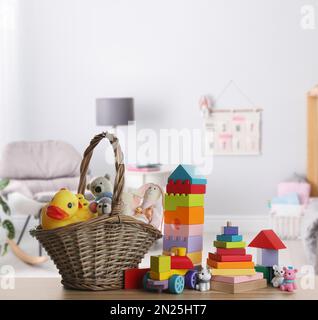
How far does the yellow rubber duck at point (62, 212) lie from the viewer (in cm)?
138

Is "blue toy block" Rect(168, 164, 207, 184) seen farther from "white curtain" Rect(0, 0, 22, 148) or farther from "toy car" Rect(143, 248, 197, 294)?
"white curtain" Rect(0, 0, 22, 148)

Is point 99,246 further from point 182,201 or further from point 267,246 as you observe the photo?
point 267,246

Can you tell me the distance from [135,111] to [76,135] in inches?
22.2

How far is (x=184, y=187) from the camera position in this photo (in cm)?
146

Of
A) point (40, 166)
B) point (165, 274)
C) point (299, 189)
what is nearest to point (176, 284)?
point (165, 274)

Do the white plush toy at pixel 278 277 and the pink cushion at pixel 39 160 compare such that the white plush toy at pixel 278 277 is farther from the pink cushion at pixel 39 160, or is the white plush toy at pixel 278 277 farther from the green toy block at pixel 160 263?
the pink cushion at pixel 39 160

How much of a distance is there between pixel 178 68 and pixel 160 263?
438cm

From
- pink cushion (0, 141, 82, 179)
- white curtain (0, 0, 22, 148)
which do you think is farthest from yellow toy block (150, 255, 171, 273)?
white curtain (0, 0, 22, 148)

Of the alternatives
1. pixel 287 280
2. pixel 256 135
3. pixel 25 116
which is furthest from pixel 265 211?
pixel 287 280

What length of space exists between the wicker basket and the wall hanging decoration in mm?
4223

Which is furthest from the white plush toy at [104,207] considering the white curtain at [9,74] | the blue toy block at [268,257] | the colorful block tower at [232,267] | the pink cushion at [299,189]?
the white curtain at [9,74]

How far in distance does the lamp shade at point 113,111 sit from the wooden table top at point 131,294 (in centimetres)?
384

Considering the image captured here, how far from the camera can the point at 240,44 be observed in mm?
5539

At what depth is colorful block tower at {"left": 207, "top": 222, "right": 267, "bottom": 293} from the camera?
1.37m
